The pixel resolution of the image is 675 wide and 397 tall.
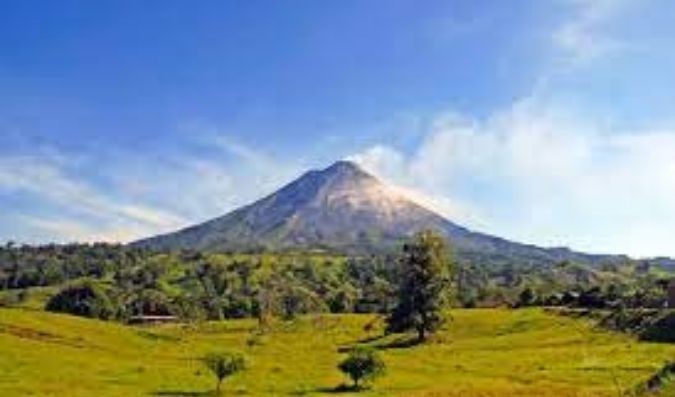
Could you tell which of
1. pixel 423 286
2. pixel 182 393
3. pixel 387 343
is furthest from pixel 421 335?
pixel 182 393

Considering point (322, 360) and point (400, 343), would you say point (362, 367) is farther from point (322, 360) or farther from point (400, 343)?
point (400, 343)

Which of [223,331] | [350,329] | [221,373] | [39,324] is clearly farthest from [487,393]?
[223,331]

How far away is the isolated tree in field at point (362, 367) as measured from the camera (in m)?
76.8

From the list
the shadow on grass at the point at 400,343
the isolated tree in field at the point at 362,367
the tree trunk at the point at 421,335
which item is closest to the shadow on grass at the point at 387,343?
the shadow on grass at the point at 400,343

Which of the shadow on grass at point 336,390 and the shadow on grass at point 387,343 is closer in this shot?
the shadow on grass at point 336,390

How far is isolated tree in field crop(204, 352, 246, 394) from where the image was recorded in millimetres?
76875

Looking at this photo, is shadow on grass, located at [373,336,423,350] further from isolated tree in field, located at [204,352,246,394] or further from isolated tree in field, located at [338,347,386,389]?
isolated tree in field, located at [204,352,246,394]

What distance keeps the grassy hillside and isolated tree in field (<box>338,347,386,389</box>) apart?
158 cm

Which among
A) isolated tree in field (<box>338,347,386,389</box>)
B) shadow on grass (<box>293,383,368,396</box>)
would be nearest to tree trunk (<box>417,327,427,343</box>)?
isolated tree in field (<box>338,347,386,389</box>)

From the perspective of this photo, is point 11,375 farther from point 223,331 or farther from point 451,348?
point 223,331

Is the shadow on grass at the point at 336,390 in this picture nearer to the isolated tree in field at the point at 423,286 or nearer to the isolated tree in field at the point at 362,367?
the isolated tree in field at the point at 362,367

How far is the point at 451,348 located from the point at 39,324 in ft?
142

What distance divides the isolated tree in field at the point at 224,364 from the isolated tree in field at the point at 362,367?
24.2ft

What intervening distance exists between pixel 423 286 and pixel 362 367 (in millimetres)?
50277
